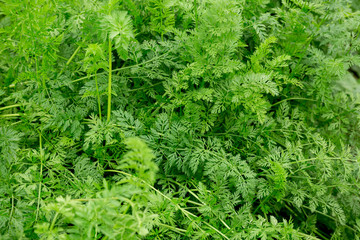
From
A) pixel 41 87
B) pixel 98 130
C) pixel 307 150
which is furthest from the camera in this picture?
pixel 307 150

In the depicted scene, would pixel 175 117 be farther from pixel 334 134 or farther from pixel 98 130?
pixel 334 134

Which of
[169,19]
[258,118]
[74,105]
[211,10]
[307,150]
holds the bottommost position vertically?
[307,150]

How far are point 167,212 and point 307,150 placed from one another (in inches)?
46.9

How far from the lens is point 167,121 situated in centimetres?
174

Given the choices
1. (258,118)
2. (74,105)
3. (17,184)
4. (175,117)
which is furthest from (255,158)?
(17,184)

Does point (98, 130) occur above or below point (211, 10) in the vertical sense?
below

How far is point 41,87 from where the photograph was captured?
1746 millimetres

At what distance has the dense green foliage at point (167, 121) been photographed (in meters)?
1.48

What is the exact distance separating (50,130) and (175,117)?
2.44 feet

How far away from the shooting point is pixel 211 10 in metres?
1.61

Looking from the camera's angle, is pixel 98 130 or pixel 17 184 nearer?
pixel 17 184

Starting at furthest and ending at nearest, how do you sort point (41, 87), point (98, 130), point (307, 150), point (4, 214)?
point (307, 150) → point (41, 87) → point (98, 130) → point (4, 214)

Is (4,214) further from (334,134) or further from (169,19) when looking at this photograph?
(334,134)

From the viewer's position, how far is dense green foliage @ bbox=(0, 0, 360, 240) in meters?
1.48
